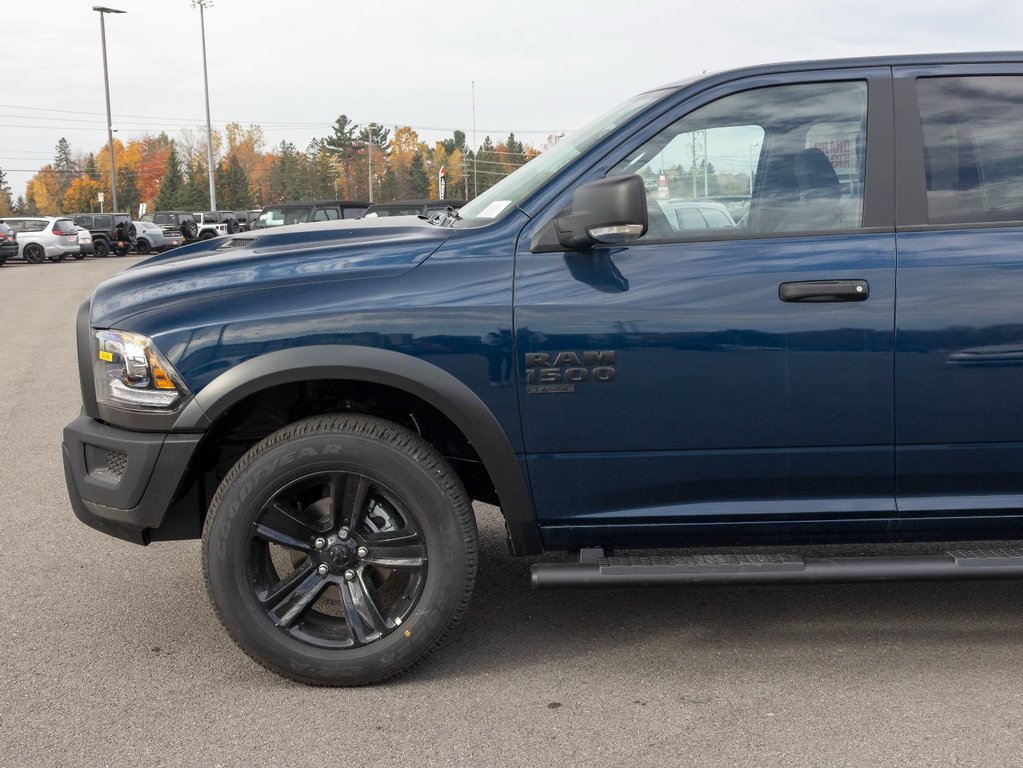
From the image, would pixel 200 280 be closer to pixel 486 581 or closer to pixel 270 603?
pixel 270 603

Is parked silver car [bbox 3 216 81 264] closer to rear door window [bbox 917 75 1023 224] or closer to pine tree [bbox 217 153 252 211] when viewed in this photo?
rear door window [bbox 917 75 1023 224]

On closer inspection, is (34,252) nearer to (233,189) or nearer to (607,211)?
(607,211)

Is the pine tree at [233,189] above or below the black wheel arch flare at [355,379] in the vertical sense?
above

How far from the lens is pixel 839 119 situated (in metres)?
3.43

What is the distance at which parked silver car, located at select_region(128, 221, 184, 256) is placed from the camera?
142 feet

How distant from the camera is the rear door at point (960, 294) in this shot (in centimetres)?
324

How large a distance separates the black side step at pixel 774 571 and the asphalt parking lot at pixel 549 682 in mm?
362

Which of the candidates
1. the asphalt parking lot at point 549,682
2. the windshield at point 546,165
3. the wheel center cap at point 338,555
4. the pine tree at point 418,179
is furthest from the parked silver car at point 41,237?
the pine tree at point 418,179

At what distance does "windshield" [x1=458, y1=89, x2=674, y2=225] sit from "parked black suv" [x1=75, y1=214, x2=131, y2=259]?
134ft

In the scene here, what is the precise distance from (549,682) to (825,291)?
1.53 meters

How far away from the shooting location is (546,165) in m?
3.75

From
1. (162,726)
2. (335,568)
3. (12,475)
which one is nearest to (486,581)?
(335,568)

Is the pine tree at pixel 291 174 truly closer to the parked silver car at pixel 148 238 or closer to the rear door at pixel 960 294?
the parked silver car at pixel 148 238

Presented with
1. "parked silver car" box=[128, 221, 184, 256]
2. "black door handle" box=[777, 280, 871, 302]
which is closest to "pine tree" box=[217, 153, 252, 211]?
"parked silver car" box=[128, 221, 184, 256]
